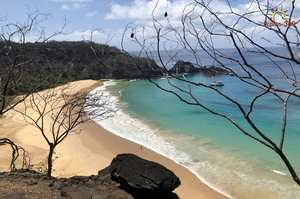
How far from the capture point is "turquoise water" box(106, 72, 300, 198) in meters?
17.2

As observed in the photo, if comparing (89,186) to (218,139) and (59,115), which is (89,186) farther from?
(59,115)

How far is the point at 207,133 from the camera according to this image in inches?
1066

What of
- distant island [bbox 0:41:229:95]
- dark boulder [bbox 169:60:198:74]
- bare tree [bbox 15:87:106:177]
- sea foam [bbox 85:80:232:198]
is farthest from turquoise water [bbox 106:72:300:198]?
bare tree [bbox 15:87:106:177]

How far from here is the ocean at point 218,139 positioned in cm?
1717

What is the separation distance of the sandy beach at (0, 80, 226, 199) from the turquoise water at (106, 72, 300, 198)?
0.86 metres

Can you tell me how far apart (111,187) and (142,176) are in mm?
698

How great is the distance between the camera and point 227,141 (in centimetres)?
2483

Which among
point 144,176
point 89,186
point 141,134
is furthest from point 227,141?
point 89,186

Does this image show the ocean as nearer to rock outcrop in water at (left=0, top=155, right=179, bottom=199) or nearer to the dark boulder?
rock outcrop in water at (left=0, top=155, right=179, bottom=199)

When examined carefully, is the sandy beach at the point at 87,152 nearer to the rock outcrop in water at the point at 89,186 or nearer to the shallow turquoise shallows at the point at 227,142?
the shallow turquoise shallows at the point at 227,142

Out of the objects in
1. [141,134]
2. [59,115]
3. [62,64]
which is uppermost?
[62,64]

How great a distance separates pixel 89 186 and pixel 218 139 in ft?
53.8

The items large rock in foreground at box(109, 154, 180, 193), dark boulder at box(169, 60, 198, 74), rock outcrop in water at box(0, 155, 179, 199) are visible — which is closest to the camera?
dark boulder at box(169, 60, 198, 74)

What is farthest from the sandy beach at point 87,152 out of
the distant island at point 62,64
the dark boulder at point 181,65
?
the dark boulder at point 181,65
